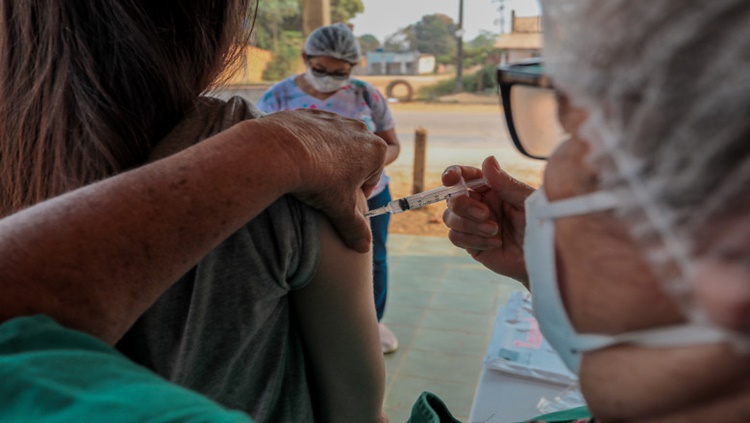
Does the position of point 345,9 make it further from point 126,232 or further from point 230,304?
point 126,232

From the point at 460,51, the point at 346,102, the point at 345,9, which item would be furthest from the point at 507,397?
the point at 345,9

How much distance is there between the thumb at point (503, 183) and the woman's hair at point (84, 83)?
0.58m

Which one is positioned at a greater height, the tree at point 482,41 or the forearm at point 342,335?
the tree at point 482,41

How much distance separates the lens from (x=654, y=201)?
453 mm

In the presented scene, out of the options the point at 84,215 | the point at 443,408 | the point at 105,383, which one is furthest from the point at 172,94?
the point at 443,408

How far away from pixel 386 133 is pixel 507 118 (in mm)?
2533

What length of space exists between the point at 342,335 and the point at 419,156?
19.3ft

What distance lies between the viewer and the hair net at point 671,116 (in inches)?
15.4

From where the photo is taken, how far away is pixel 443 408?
907mm

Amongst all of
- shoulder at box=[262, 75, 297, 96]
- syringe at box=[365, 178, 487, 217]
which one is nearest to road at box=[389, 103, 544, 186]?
shoulder at box=[262, 75, 297, 96]

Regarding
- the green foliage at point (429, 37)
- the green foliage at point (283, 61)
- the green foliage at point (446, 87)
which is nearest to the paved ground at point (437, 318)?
the green foliage at point (283, 61)

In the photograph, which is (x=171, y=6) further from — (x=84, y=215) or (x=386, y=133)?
(x=386, y=133)

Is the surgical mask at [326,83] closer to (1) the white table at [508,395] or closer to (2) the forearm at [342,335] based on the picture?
(1) the white table at [508,395]

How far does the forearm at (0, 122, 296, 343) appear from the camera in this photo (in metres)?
0.58
